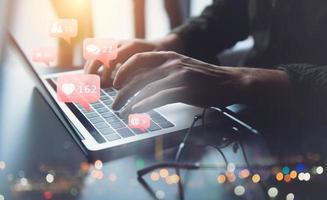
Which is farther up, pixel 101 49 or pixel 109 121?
pixel 101 49

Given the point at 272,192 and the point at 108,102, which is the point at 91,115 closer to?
the point at 108,102

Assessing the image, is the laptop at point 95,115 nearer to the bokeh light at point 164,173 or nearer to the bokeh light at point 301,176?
the bokeh light at point 164,173

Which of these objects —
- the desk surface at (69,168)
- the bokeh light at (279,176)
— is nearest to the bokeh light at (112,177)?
the desk surface at (69,168)

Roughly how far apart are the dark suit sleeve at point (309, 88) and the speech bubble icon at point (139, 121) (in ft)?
0.98

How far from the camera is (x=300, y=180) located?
887 millimetres

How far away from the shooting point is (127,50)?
83 centimetres

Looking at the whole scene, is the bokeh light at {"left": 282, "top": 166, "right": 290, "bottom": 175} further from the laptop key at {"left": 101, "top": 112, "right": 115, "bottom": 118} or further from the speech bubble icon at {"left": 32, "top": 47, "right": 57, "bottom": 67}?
the speech bubble icon at {"left": 32, "top": 47, "right": 57, "bottom": 67}

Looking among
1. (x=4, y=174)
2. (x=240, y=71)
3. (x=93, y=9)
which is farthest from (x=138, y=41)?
(x=4, y=174)

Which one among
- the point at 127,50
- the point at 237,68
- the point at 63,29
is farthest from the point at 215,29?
the point at 63,29

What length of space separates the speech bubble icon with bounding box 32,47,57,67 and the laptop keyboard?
97 mm

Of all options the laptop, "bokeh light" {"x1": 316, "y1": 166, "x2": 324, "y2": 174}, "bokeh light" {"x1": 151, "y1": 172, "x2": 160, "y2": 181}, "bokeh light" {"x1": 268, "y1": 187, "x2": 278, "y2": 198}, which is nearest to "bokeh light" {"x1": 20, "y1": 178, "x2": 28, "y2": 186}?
the laptop

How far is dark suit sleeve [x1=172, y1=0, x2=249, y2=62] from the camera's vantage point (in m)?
0.90

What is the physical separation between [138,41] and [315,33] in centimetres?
36

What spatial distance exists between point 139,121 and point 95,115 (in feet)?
0.27
